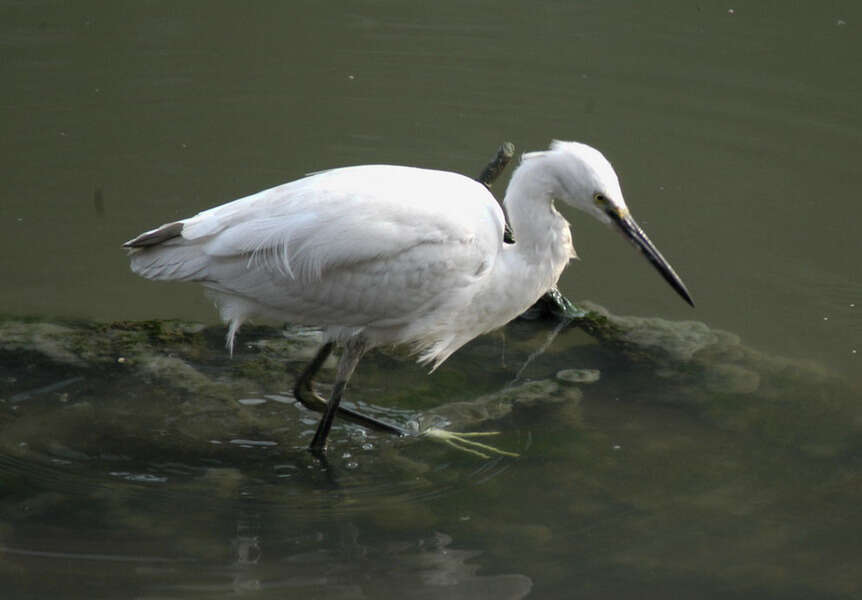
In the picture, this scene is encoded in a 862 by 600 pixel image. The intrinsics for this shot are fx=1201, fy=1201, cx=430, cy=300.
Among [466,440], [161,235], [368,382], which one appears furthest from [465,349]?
[161,235]

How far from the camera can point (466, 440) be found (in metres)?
5.29

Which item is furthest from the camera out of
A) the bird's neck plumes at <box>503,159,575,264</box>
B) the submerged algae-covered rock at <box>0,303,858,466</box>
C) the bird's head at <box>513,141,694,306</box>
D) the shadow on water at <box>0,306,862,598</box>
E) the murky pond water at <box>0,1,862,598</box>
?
the submerged algae-covered rock at <box>0,303,858,466</box>

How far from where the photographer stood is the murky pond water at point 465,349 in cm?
452

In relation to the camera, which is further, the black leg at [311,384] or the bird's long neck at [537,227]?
the black leg at [311,384]

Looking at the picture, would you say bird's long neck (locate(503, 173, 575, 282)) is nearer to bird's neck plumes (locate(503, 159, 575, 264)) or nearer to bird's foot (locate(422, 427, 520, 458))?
bird's neck plumes (locate(503, 159, 575, 264))

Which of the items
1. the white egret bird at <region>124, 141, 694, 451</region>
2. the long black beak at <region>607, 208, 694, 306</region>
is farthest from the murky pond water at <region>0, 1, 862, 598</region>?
the long black beak at <region>607, 208, 694, 306</region>

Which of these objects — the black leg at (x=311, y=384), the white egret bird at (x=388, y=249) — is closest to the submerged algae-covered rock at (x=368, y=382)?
the black leg at (x=311, y=384)

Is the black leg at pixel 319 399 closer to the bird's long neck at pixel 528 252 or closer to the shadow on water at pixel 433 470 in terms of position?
the shadow on water at pixel 433 470

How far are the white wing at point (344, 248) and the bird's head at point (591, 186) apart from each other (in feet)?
1.20

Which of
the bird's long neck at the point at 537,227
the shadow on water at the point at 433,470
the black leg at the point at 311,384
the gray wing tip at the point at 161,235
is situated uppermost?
the bird's long neck at the point at 537,227

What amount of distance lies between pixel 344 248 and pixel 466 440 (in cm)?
108

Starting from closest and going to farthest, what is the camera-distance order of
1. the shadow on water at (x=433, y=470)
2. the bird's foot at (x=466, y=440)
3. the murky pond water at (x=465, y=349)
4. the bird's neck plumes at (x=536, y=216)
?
the shadow on water at (x=433, y=470) → the murky pond water at (x=465, y=349) → the bird's neck plumes at (x=536, y=216) → the bird's foot at (x=466, y=440)

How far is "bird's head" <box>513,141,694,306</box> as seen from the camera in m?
4.73

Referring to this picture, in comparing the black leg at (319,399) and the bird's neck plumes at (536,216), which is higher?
the bird's neck plumes at (536,216)
